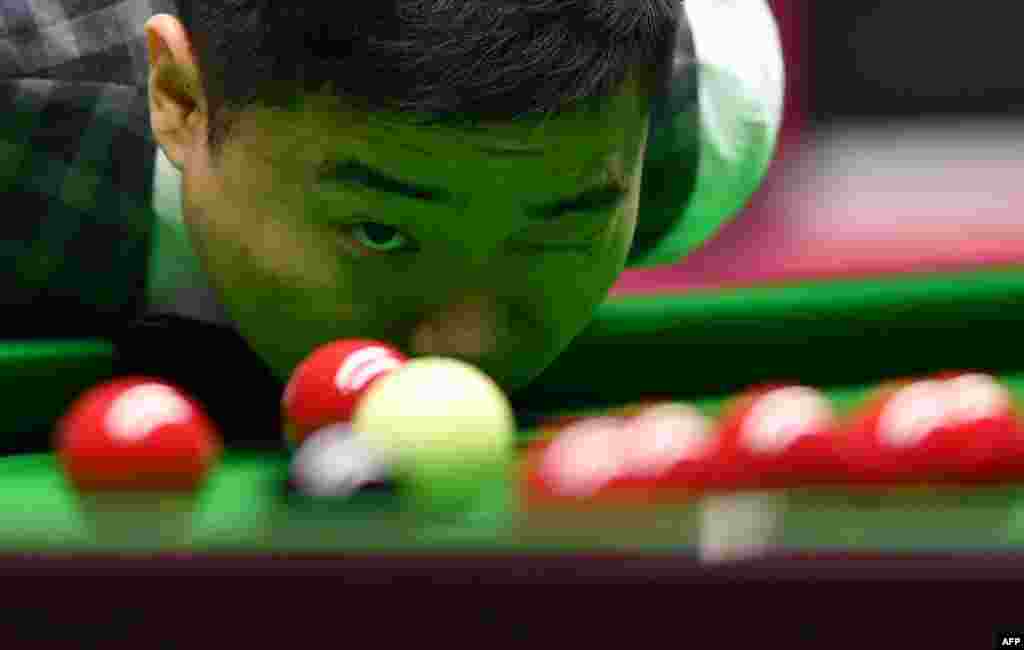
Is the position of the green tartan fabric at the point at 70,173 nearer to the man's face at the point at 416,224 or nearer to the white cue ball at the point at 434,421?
the man's face at the point at 416,224

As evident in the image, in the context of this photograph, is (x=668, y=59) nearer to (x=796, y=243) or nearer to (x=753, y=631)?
(x=753, y=631)

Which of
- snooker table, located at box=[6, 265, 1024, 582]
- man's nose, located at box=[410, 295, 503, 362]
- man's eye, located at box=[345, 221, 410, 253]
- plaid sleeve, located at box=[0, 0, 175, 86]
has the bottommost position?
snooker table, located at box=[6, 265, 1024, 582]

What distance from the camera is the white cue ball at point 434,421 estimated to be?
1.22m

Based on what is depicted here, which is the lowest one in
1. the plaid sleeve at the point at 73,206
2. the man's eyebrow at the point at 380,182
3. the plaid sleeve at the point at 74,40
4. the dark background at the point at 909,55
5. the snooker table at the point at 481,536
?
the snooker table at the point at 481,536

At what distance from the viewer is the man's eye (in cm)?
154

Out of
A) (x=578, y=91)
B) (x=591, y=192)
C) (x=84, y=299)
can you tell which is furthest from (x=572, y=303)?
(x=84, y=299)

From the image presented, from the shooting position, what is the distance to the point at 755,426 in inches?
50.0

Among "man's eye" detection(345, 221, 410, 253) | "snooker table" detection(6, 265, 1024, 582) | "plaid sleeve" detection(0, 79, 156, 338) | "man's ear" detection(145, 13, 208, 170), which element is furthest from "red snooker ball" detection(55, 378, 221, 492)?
"plaid sleeve" detection(0, 79, 156, 338)

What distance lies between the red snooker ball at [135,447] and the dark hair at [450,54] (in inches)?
14.6

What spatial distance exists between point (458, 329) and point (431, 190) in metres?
0.14

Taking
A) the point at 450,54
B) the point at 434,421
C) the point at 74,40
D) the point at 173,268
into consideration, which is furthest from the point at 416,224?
the point at 74,40

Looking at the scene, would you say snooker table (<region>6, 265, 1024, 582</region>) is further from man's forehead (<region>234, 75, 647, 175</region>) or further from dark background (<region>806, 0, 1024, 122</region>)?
dark background (<region>806, 0, 1024, 122</region>)

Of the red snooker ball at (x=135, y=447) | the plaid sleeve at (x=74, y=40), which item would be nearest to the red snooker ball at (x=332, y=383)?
the red snooker ball at (x=135, y=447)

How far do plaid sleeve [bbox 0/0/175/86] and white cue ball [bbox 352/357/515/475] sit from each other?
694 mm
